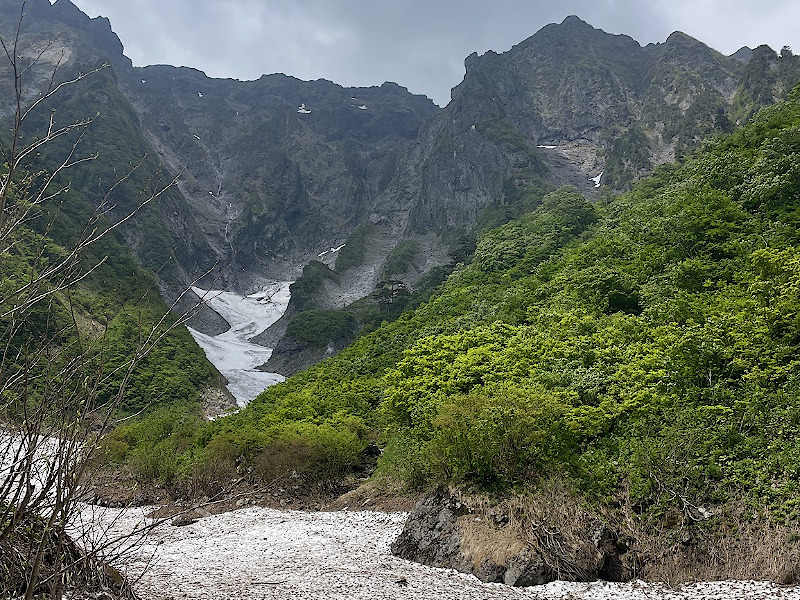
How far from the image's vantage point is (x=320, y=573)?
340 inches

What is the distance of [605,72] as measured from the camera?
121812 millimetres

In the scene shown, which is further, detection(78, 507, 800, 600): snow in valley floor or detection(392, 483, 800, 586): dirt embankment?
detection(392, 483, 800, 586): dirt embankment

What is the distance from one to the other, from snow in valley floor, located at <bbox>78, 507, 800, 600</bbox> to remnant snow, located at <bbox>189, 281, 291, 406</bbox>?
24879mm

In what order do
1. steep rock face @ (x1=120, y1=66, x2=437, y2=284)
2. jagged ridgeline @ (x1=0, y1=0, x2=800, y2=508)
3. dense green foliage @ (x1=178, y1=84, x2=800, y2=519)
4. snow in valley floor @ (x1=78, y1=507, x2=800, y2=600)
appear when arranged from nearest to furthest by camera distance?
1. snow in valley floor @ (x1=78, y1=507, x2=800, y2=600)
2. dense green foliage @ (x1=178, y1=84, x2=800, y2=519)
3. jagged ridgeline @ (x1=0, y1=0, x2=800, y2=508)
4. steep rock face @ (x1=120, y1=66, x2=437, y2=284)

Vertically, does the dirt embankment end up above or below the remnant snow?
below

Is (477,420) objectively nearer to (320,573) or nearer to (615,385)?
(615,385)

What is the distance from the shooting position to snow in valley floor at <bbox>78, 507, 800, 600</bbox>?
7434 mm

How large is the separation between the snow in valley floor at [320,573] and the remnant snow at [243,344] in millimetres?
24879

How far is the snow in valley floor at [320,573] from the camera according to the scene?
7.43 m

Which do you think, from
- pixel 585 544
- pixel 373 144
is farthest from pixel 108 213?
pixel 373 144

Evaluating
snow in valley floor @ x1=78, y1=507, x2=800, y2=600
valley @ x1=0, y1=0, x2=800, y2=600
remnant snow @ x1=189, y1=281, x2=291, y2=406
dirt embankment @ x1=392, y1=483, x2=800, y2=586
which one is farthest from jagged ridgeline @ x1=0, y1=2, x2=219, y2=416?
dirt embankment @ x1=392, y1=483, x2=800, y2=586

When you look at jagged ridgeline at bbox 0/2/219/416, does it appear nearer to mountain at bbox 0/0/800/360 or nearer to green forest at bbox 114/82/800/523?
mountain at bbox 0/0/800/360

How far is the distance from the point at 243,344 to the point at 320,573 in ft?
262

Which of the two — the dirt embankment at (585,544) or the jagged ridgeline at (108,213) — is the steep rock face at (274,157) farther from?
the dirt embankment at (585,544)
